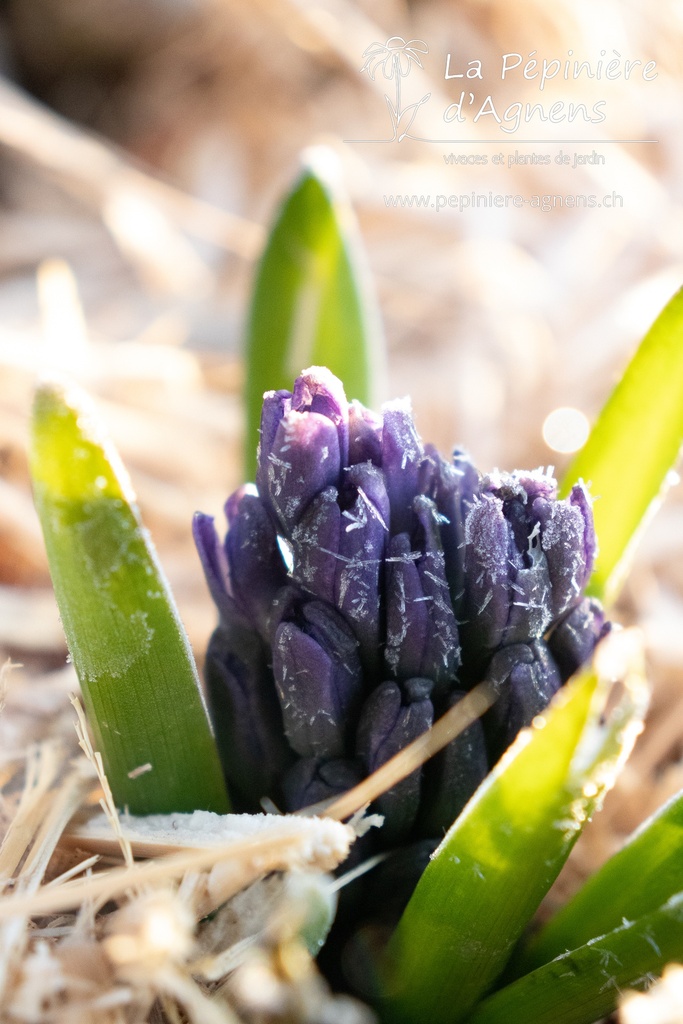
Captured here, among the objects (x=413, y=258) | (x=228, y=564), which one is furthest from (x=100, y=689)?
(x=413, y=258)

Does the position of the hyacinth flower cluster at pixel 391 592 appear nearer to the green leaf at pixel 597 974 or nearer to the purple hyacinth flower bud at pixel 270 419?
the purple hyacinth flower bud at pixel 270 419

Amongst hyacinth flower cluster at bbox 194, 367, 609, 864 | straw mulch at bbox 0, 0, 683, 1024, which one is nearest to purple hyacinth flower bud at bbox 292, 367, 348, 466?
hyacinth flower cluster at bbox 194, 367, 609, 864

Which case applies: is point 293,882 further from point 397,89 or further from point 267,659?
point 397,89

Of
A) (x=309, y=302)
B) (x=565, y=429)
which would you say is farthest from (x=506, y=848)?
(x=565, y=429)

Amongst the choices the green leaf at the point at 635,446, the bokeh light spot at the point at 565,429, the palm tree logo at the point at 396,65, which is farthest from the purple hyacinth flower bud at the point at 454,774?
the palm tree logo at the point at 396,65

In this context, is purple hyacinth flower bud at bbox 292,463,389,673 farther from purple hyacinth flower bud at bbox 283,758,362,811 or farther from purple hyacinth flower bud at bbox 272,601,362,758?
purple hyacinth flower bud at bbox 283,758,362,811

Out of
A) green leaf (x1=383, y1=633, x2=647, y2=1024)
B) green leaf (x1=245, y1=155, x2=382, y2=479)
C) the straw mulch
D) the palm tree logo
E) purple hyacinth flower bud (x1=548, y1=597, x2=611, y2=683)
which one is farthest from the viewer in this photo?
the palm tree logo
